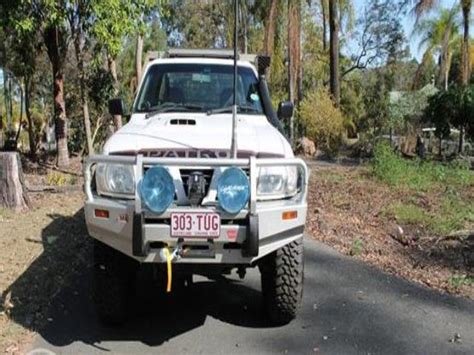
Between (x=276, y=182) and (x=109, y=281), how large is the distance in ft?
5.10

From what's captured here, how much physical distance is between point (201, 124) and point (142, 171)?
1.00m

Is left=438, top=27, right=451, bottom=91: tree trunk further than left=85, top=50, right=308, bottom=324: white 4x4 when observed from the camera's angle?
Yes

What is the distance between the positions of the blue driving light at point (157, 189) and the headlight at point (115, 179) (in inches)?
8.5

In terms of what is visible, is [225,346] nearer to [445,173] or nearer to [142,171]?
[142,171]

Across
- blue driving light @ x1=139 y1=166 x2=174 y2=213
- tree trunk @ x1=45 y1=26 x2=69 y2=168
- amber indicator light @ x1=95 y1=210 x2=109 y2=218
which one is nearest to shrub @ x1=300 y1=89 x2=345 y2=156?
tree trunk @ x1=45 y1=26 x2=69 y2=168

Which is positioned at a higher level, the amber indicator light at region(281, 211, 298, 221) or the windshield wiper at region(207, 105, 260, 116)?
the windshield wiper at region(207, 105, 260, 116)

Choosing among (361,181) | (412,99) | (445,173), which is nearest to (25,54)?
(361,181)

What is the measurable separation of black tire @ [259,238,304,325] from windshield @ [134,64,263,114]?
164cm

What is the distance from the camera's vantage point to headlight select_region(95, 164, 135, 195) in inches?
183

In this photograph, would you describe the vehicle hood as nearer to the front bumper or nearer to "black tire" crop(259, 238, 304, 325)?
the front bumper

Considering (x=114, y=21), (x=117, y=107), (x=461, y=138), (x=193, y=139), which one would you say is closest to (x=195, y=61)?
(x=117, y=107)

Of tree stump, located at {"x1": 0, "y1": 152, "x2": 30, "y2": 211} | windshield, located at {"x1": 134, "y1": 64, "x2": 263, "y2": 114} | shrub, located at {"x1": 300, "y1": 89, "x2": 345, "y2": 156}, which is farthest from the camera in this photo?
shrub, located at {"x1": 300, "y1": 89, "x2": 345, "y2": 156}

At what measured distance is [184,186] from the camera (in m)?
4.59

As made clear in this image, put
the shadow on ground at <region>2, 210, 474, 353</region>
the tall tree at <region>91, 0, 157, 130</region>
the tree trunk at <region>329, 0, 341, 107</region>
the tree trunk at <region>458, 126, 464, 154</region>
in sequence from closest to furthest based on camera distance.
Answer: the shadow on ground at <region>2, 210, 474, 353</region> → the tall tree at <region>91, 0, 157, 130</region> → the tree trunk at <region>458, 126, 464, 154</region> → the tree trunk at <region>329, 0, 341, 107</region>
